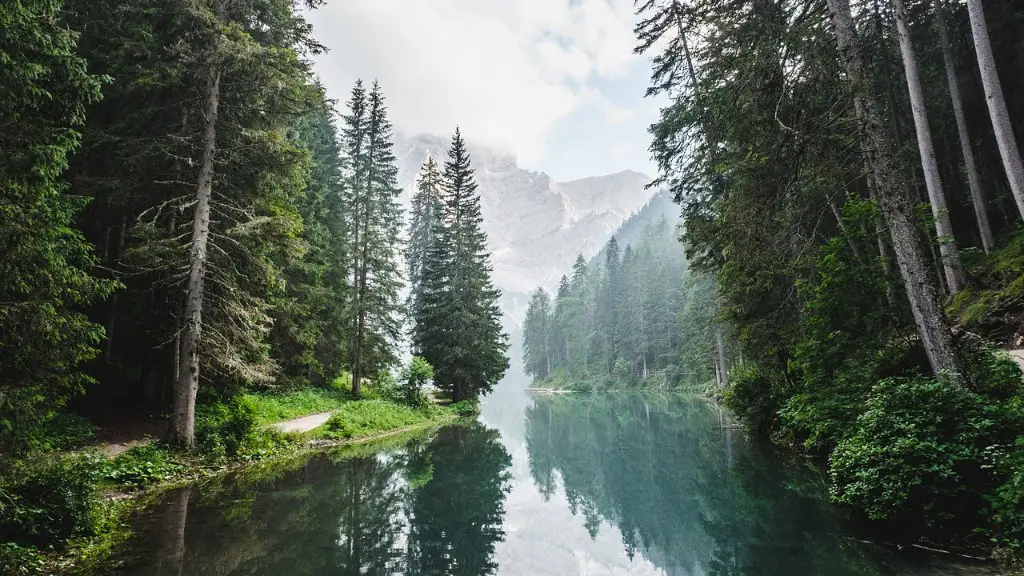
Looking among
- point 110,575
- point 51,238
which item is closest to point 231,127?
point 51,238

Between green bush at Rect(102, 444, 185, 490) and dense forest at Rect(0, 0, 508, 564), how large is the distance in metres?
0.73

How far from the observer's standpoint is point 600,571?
6.61 meters

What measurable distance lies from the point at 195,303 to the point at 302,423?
7942 mm

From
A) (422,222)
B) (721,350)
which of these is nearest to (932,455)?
(721,350)

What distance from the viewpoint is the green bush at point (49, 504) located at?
5688 millimetres

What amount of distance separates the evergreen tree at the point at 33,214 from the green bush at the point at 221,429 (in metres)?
4.65

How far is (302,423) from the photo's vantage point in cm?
1842

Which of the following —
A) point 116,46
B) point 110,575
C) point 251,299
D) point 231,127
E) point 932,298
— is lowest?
point 110,575

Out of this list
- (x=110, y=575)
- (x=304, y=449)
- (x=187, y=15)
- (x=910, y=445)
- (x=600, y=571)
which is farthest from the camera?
(x=304, y=449)

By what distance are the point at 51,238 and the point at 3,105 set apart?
201 centimetres

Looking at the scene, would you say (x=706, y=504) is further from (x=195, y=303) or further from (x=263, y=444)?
(x=195, y=303)

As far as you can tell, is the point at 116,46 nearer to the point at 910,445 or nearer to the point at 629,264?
the point at 910,445

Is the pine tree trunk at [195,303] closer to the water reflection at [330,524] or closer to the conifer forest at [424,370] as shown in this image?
the conifer forest at [424,370]

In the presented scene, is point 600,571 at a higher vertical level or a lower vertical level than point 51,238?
lower
